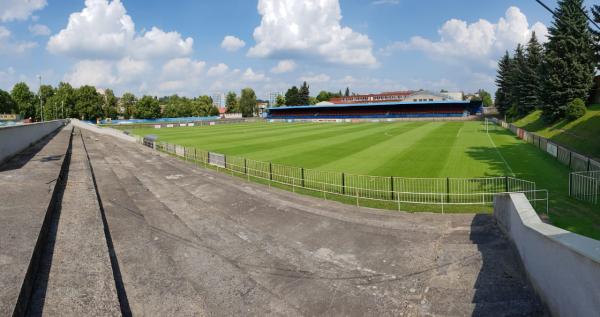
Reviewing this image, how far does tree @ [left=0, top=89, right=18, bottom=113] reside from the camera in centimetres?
9362

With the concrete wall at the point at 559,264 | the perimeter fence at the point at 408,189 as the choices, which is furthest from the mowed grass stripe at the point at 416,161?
the concrete wall at the point at 559,264

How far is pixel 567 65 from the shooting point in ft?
132

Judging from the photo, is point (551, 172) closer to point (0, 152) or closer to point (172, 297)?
point (172, 297)

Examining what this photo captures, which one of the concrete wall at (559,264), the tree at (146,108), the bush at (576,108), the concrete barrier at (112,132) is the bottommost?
the concrete wall at (559,264)

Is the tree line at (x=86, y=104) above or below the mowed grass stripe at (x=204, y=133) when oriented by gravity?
above

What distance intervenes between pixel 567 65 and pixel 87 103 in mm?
120196

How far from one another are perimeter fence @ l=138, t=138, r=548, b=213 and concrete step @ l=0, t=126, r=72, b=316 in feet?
33.1

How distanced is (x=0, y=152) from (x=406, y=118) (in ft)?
287

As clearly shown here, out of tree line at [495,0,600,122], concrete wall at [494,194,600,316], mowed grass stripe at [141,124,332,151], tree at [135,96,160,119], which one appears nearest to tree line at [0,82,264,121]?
tree at [135,96,160,119]

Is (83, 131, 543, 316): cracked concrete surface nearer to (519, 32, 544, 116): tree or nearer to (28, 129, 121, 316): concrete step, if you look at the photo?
(28, 129, 121, 316): concrete step

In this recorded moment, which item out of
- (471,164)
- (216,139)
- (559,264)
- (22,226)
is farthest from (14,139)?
(216,139)

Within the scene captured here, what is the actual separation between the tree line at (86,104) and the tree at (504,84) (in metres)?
102

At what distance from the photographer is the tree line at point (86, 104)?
10681 centimetres

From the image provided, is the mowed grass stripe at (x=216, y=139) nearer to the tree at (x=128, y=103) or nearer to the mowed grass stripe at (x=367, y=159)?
the mowed grass stripe at (x=367, y=159)
